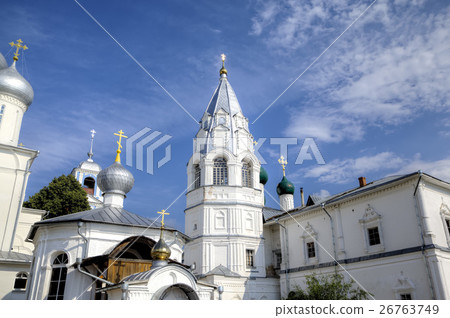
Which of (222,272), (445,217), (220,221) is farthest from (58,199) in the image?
(445,217)

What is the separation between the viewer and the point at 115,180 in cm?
1588

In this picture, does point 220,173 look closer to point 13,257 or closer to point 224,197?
point 224,197

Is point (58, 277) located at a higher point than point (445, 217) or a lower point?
lower

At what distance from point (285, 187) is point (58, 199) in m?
18.9

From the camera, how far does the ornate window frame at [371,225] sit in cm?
1773

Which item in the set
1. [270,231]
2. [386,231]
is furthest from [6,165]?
[386,231]

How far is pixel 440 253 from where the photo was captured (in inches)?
608

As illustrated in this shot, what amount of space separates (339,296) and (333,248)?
730cm

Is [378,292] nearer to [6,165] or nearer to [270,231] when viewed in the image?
[270,231]

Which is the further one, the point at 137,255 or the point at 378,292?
the point at 378,292

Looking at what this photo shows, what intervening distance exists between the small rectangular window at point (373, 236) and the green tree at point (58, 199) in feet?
58.7

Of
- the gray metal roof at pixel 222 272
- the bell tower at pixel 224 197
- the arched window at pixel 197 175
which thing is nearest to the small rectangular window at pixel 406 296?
the bell tower at pixel 224 197

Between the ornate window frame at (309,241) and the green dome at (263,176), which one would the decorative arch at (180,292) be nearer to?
the ornate window frame at (309,241)

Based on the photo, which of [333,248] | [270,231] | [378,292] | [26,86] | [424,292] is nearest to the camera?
[424,292]
